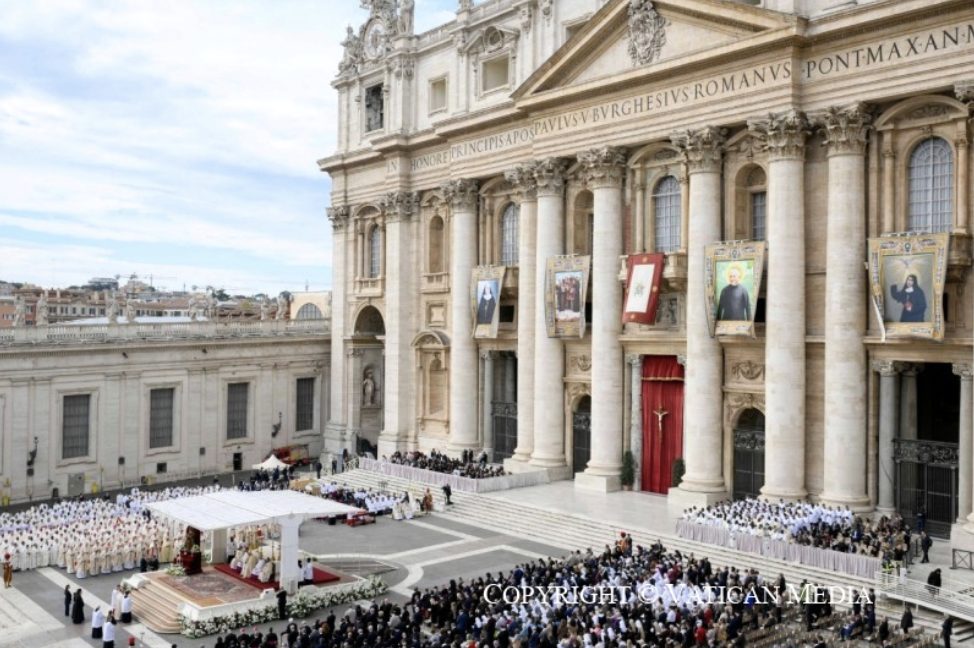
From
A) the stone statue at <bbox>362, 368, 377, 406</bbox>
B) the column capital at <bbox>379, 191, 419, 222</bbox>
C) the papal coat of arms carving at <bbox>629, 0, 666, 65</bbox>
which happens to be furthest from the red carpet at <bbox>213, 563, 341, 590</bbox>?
the stone statue at <bbox>362, 368, 377, 406</bbox>

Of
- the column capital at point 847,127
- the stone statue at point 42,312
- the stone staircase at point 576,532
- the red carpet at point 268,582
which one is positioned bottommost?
the red carpet at point 268,582

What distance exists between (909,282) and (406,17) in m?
33.0

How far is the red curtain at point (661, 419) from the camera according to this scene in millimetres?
38750

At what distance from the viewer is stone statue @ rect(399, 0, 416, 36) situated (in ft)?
174

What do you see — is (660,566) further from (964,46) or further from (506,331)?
(506,331)

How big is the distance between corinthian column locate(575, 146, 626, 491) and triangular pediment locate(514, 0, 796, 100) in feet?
12.3

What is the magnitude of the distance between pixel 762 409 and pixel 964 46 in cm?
1404

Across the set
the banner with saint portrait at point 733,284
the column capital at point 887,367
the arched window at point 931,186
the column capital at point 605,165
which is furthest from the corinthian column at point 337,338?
the arched window at point 931,186

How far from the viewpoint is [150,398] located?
4906 cm

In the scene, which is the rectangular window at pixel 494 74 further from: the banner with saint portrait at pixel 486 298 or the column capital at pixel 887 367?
the column capital at pixel 887 367

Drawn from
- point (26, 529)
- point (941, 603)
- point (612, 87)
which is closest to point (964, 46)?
point (612, 87)

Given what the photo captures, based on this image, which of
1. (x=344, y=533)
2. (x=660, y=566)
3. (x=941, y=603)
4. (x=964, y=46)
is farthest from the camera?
(x=344, y=533)

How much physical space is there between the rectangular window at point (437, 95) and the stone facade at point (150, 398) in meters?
15.9

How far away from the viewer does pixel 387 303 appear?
52.6m
